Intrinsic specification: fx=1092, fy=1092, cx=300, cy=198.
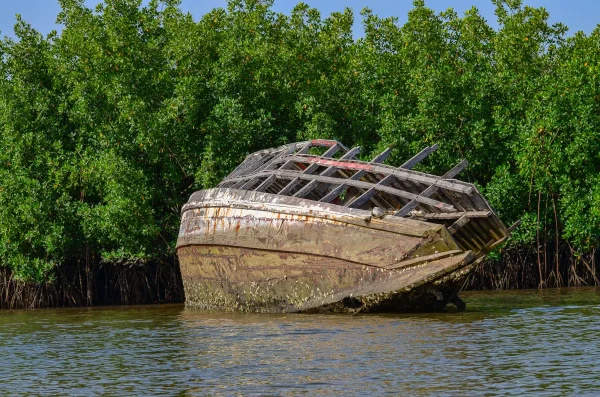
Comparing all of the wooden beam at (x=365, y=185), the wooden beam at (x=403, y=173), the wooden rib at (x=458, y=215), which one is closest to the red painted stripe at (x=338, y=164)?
the wooden beam at (x=403, y=173)

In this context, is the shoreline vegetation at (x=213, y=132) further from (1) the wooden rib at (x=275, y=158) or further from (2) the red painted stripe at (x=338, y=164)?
(2) the red painted stripe at (x=338, y=164)

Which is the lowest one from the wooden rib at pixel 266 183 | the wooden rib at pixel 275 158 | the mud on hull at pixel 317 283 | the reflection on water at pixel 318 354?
the reflection on water at pixel 318 354

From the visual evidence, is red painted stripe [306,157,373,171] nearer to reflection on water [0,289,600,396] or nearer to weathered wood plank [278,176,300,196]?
weathered wood plank [278,176,300,196]

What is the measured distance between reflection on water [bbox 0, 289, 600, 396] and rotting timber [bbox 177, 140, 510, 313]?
0.46 metres

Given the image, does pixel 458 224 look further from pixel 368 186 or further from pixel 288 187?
pixel 288 187

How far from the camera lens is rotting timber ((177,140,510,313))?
56.0 ft

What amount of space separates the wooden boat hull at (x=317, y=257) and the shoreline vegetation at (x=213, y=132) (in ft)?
21.7

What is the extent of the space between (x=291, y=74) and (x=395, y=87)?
2801 mm

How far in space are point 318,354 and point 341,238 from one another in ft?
12.1

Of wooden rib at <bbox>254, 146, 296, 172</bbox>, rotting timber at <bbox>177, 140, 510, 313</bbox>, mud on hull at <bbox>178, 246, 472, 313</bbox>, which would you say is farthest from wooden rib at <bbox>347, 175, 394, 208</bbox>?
wooden rib at <bbox>254, 146, 296, 172</bbox>

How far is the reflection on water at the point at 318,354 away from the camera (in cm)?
1192

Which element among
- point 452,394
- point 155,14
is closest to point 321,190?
point 452,394

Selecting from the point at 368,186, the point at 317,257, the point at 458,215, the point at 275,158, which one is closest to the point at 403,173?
the point at 368,186

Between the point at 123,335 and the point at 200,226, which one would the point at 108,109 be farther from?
the point at 123,335
